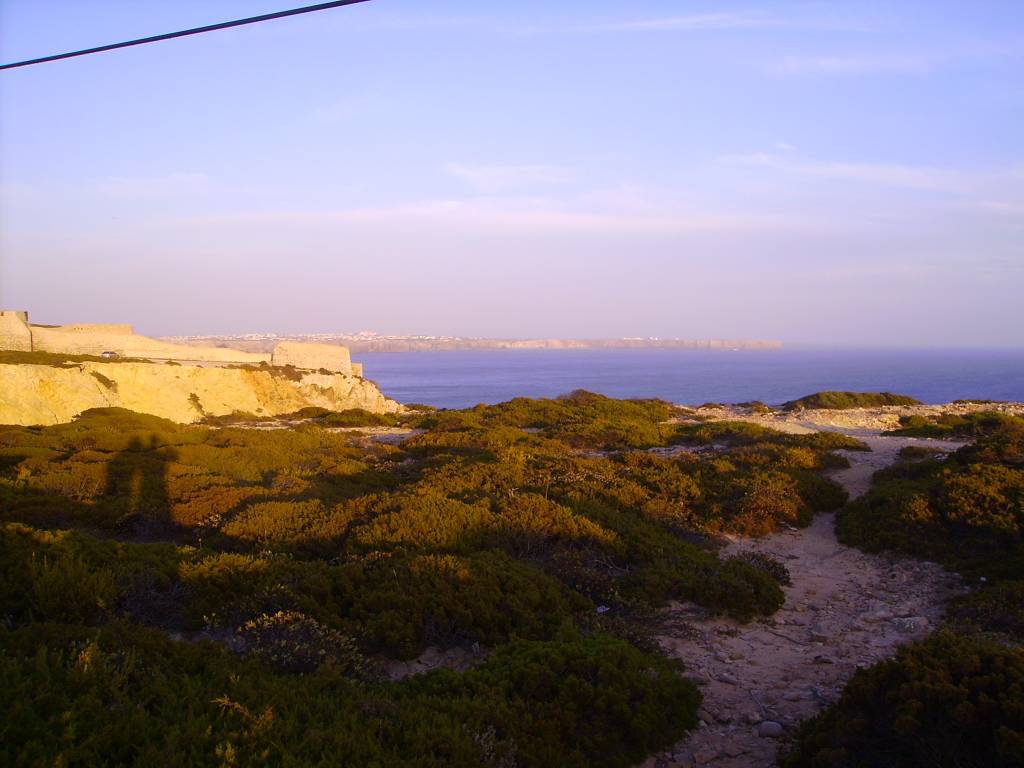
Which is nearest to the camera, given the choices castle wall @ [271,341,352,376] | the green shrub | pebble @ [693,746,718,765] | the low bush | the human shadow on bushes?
the low bush

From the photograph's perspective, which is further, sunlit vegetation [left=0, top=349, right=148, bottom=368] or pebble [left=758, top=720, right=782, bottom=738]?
sunlit vegetation [left=0, top=349, right=148, bottom=368]

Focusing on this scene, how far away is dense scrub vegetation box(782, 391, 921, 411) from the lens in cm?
2870

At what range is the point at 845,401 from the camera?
95.9 feet

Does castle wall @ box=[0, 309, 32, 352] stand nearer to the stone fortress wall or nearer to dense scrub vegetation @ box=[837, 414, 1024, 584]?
the stone fortress wall

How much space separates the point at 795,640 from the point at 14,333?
30.2 metres

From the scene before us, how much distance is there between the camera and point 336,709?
3.65 metres

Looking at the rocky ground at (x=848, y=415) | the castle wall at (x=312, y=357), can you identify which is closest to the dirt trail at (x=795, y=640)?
the rocky ground at (x=848, y=415)

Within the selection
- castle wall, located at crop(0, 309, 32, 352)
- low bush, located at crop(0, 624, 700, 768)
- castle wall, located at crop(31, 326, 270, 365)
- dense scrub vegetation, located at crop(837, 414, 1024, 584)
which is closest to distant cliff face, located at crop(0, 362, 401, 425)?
castle wall, located at crop(31, 326, 270, 365)

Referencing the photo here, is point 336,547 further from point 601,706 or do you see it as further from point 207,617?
point 601,706

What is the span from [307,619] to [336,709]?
Result: 4.92ft

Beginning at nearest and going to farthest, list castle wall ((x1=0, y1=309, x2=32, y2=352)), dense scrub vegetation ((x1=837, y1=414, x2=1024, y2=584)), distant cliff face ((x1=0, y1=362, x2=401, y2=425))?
dense scrub vegetation ((x1=837, y1=414, x2=1024, y2=584)) < distant cliff face ((x1=0, y1=362, x2=401, y2=425)) < castle wall ((x1=0, y1=309, x2=32, y2=352))

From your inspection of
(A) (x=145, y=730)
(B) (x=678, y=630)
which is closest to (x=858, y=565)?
(B) (x=678, y=630)

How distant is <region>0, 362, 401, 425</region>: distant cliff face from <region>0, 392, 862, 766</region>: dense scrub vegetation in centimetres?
841

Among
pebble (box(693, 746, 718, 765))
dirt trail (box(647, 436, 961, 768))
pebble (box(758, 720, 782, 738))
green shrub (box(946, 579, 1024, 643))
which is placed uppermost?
green shrub (box(946, 579, 1024, 643))
